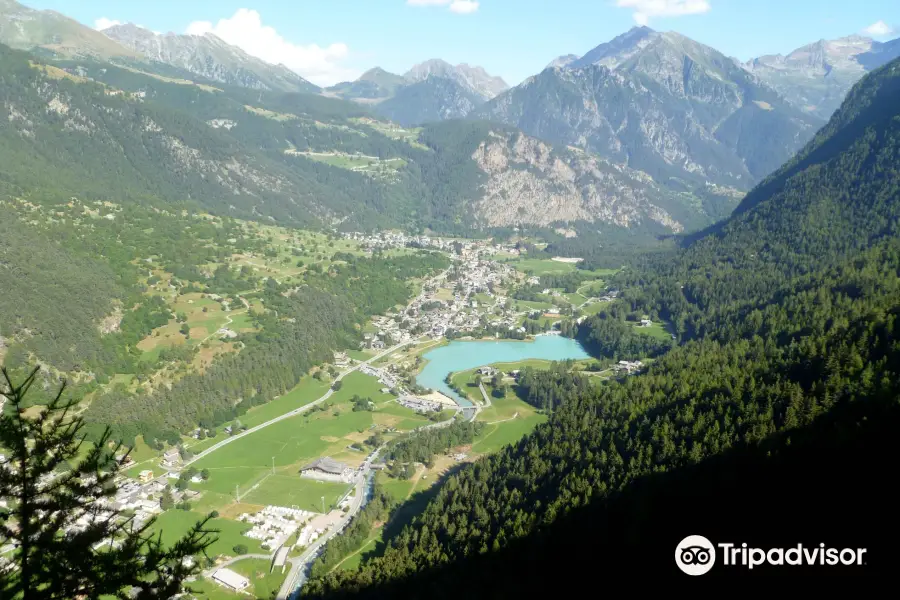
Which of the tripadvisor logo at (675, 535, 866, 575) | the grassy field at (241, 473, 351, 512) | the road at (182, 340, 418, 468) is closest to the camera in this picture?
the tripadvisor logo at (675, 535, 866, 575)

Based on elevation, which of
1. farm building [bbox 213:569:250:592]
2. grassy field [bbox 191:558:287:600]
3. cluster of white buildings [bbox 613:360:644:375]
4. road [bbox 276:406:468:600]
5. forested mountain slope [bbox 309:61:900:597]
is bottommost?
cluster of white buildings [bbox 613:360:644:375]

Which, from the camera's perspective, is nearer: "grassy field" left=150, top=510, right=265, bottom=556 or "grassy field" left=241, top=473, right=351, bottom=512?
"grassy field" left=150, top=510, right=265, bottom=556

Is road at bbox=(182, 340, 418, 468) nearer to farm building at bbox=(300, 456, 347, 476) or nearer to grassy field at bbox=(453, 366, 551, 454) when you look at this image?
farm building at bbox=(300, 456, 347, 476)

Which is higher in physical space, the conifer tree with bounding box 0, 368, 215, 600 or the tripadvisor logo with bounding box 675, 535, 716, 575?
the conifer tree with bounding box 0, 368, 215, 600

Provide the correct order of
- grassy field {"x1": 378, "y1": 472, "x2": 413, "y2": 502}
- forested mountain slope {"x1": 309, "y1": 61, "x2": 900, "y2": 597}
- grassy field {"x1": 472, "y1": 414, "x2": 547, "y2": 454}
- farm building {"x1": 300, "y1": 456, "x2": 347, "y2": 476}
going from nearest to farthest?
forested mountain slope {"x1": 309, "y1": 61, "x2": 900, "y2": 597}, grassy field {"x1": 378, "y1": 472, "x2": 413, "y2": 502}, farm building {"x1": 300, "y1": 456, "x2": 347, "y2": 476}, grassy field {"x1": 472, "y1": 414, "x2": 547, "y2": 454}

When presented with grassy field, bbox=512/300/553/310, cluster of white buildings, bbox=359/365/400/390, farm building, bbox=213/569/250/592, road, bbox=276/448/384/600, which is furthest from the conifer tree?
grassy field, bbox=512/300/553/310

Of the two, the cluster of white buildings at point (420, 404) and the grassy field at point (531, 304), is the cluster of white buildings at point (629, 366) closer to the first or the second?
the cluster of white buildings at point (420, 404)
